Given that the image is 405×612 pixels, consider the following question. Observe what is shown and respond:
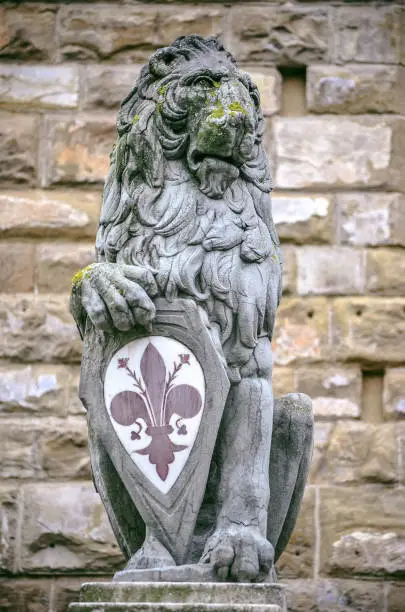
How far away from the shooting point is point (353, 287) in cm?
911

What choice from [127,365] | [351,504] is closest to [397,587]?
[351,504]

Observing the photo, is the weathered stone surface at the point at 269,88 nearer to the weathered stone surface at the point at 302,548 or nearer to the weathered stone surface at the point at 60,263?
the weathered stone surface at the point at 60,263

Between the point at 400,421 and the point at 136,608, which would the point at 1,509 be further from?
the point at 136,608

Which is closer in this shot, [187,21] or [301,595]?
[301,595]

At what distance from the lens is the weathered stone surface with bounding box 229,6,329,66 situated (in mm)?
9398

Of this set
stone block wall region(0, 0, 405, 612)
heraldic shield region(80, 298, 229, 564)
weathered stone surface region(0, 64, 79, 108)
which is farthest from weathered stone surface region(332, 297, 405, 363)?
heraldic shield region(80, 298, 229, 564)

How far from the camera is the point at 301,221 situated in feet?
30.1

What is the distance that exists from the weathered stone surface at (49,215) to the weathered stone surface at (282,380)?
1.23 meters

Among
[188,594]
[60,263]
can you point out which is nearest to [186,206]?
[188,594]

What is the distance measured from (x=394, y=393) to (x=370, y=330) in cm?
34

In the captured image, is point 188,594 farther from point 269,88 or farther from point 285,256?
point 269,88

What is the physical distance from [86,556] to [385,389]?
1.72m

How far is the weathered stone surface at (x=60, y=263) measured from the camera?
361 inches

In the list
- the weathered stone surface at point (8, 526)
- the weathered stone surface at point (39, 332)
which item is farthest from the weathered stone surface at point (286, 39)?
the weathered stone surface at point (8, 526)
